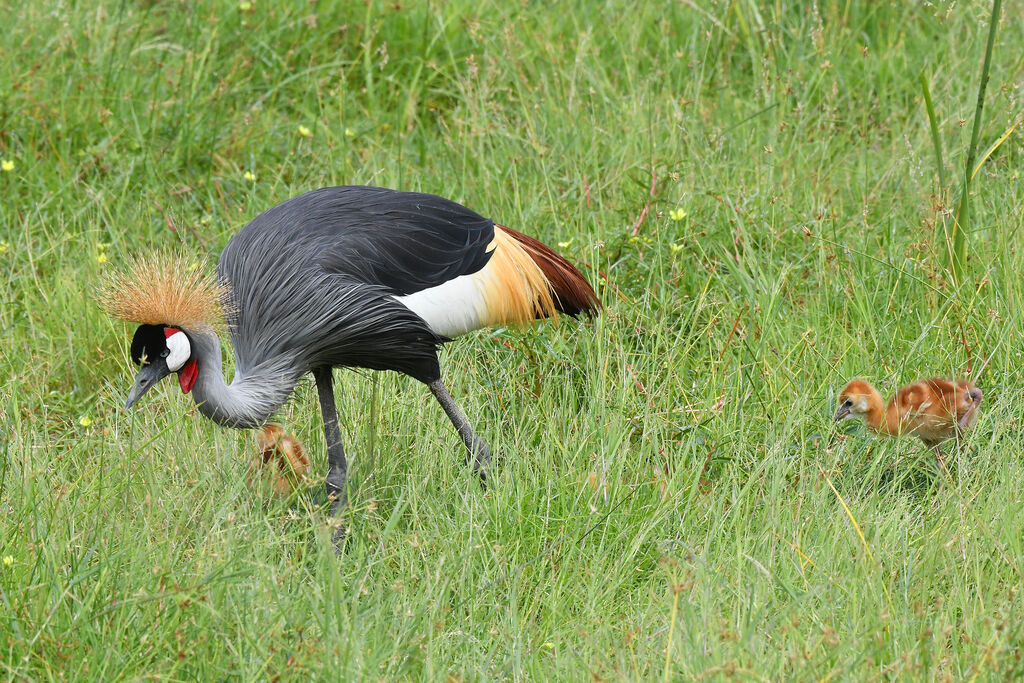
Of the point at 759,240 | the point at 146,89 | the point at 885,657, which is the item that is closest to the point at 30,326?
the point at 146,89

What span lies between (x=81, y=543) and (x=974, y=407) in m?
2.27

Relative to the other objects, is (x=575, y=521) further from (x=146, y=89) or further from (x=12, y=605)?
(x=146, y=89)

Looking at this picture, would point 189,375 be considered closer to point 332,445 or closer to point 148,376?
point 148,376

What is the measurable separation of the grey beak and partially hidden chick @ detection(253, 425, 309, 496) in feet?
1.21

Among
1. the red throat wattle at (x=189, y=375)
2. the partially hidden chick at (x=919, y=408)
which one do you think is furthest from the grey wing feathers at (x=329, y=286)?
the partially hidden chick at (x=919, y=408)

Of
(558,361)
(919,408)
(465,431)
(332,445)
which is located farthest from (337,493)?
(919,408)

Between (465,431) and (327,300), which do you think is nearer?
(327,300)

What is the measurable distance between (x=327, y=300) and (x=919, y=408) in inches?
62.6

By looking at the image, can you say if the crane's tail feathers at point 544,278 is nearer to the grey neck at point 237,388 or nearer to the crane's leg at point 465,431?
the crane's leg at point 465,431

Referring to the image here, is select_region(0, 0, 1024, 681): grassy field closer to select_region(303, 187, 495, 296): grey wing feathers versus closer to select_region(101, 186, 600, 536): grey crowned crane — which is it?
select_region(101, 186, 600, 536): grey crowned crane

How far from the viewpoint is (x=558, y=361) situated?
362 cm

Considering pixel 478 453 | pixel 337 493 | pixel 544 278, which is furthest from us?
pixel 544 278

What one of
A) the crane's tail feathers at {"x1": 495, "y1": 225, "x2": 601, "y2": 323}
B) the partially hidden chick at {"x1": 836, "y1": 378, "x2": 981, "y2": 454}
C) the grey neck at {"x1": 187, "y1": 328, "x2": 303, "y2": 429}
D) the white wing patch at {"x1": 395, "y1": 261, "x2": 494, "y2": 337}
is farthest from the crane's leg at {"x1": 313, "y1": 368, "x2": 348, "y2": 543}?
the partially hidden chick at {"x1": 836, "y1": 378, "x2": 981, "y2": 454}

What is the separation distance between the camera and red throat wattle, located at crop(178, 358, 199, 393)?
2979 millimetres
